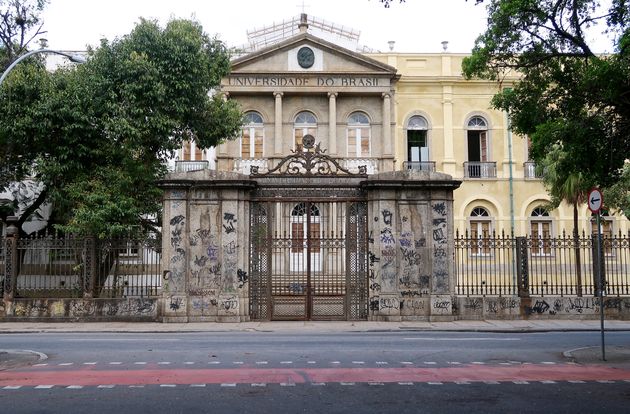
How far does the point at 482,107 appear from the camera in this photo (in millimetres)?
35250

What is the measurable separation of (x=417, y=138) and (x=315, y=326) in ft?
65.8

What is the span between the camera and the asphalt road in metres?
7.56

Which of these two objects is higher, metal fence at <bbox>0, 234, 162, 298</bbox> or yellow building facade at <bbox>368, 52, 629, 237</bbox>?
yellow building facade at <bbox>368, 52, 629, 237</bbox>

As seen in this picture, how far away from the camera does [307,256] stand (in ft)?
59.0

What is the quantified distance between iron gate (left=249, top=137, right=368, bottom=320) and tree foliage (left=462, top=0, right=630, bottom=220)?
555 centimetres

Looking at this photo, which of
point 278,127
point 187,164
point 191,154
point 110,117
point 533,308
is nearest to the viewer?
point 533,308

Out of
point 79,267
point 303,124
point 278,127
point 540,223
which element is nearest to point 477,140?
point 540,223

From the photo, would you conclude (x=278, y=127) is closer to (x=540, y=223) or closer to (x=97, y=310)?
(x=540, y=223)

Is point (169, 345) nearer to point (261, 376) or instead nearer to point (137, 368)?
point (137, 368)

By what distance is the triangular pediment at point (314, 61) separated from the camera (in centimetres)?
3272

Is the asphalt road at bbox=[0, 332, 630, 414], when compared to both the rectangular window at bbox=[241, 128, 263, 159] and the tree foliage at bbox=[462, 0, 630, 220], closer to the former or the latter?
the tree foliage at bbox=[462, 0, 630, 220]

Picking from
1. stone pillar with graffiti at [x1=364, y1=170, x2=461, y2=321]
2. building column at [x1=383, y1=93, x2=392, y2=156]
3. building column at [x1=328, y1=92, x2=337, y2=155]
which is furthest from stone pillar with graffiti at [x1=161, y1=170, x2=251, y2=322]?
building column at [x1=383, y1=93, x2=392, y2=156]

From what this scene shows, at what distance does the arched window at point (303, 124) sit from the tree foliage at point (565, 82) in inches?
785

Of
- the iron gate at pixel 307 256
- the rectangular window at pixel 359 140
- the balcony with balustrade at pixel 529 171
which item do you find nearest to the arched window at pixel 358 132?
the rectangular window at pixel 359 140
